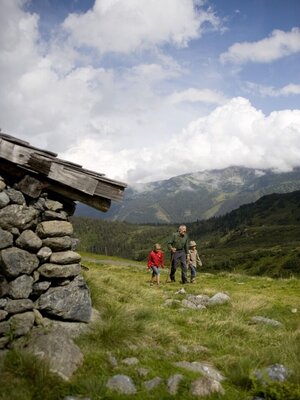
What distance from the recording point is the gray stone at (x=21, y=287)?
8.96 metres

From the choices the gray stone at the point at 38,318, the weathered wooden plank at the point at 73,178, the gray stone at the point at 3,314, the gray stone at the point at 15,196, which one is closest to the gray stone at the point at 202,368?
the gray stone at the point at 38,318

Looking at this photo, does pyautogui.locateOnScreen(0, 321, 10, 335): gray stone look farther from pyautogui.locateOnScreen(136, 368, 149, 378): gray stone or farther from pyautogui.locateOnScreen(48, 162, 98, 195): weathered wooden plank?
pyautogui.locateOnScreen(48, 162, 98, 195): weathered wooden plank

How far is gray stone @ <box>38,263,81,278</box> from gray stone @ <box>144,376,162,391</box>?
12.0 feet

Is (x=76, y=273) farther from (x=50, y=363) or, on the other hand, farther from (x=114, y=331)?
(x=50, y=363)

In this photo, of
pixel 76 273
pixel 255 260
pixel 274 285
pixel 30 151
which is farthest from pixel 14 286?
pixel 255 260

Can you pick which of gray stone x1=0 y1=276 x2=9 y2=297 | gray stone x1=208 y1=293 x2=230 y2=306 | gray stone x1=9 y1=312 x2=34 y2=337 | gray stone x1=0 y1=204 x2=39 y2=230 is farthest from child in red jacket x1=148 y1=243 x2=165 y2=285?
gray stone x1=0 y1=276 x2=9 y2=297

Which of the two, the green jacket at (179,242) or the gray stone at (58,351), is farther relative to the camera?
the green jacket at (179,242)

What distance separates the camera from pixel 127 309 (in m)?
11.3

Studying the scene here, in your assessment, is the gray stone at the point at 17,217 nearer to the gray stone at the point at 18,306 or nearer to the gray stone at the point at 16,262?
the gray stone at the point at 16,262

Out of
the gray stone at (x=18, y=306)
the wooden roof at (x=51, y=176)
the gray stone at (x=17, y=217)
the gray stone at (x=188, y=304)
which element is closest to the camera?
the gray stone at (x=18, y=306)

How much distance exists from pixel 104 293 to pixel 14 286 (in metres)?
4.88

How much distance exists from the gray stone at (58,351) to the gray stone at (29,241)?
1998 millimetres

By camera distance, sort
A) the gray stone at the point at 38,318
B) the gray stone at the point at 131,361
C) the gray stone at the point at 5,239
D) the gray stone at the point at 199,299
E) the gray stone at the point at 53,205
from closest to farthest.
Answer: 1. the gray stone at the point at 131,361
2. the gray stone at the point at 5,239
3. the gray stone at the point at 38,318
4. the gray stone at the point at 53,205
5. the gray stone at the point at 199,299

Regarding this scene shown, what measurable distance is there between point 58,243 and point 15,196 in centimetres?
156
